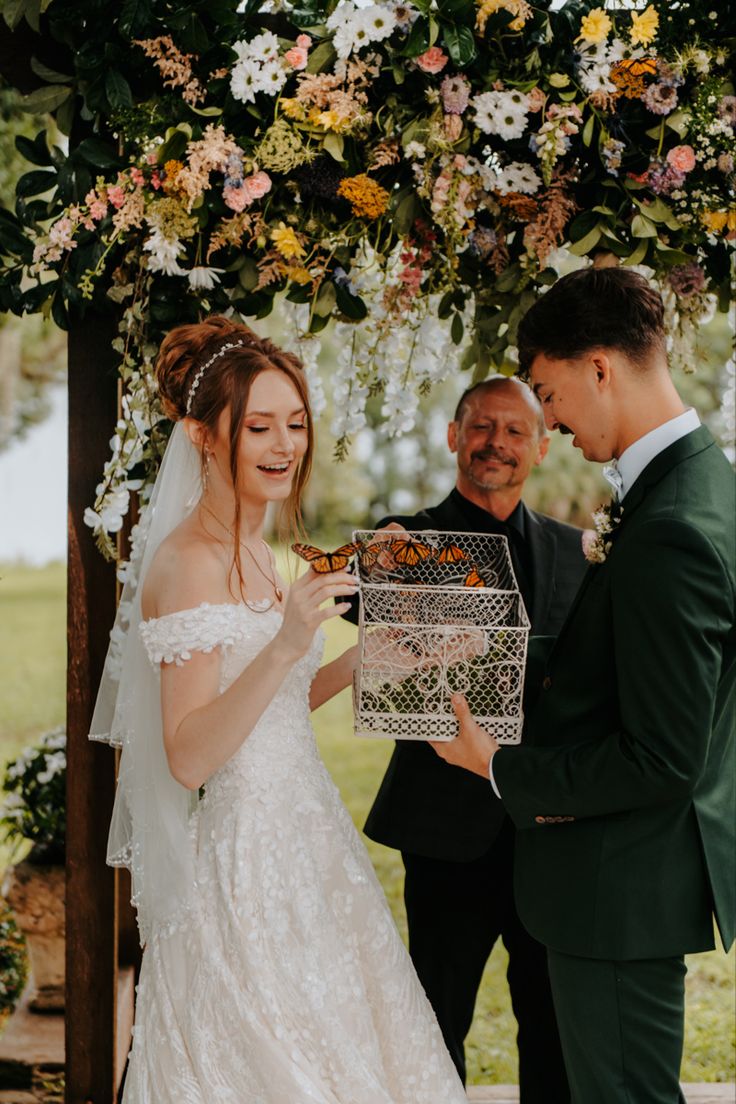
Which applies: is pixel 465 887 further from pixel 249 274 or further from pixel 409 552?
pixel 249 274

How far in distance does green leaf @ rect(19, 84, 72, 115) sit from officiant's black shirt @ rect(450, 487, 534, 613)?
5.04 feet

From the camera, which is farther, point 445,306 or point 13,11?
point 445,306

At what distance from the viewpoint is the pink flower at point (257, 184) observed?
2586 mm

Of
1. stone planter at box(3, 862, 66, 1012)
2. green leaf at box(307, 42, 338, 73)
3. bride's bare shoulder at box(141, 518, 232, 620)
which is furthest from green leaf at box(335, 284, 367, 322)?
stone planter at box(3, 862, 66, 1012)

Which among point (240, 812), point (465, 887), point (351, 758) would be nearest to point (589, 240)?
point (240, 812)

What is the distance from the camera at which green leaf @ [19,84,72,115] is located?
8.95ft

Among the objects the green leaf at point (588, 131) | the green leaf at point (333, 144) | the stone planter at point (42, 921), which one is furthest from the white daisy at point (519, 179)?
the stone planter at point (42, 921)

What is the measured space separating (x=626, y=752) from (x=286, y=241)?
1.40 m

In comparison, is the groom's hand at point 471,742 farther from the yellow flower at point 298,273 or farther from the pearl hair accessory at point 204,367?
the yellow flower at point 298,273

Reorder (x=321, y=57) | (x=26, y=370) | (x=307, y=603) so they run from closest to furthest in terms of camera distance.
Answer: (x=307, y=603) < (x=321, y=57) < (x=26, y=370)

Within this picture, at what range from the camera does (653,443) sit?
227cm

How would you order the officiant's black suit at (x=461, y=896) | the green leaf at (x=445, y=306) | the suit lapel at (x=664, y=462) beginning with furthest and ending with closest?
the green leaf at (x=445, y=306), the officiant's black suit at (x=461, y=896), the suit lapel at (x=664, y=462)

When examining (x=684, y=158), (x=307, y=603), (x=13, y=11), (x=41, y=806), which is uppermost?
(x=13, y=11)

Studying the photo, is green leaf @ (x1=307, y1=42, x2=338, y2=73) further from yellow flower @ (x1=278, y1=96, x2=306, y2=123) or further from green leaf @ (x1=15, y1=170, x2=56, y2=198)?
green leaf @ (x1=15, y1=170, x2=56, y2=198)
